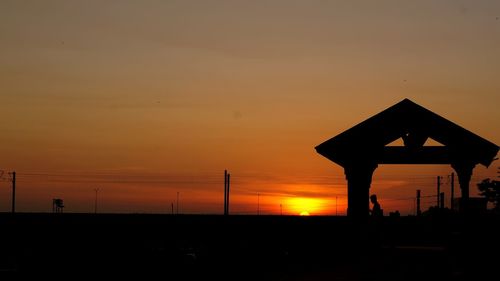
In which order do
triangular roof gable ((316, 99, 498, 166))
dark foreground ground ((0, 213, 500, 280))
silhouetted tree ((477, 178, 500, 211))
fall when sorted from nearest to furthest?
dark foreground ground ((0, 213, 500, 280)), triangular roof gable ((316, 99, 498, 166)), silhouetted tree ((477, 178, 500, 211))

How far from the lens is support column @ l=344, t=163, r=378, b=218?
23.0 metres

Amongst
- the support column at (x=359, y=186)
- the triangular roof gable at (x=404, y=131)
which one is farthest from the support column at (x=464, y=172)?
the support column at (x=359, y=186)

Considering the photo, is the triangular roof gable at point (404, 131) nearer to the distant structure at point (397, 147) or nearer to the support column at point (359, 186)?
the distant structure at point (397, 147)

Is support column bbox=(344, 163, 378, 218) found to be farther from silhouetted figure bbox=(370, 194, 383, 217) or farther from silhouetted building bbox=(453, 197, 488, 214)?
silhouetted building bbox=(453, 197, 488, 214)

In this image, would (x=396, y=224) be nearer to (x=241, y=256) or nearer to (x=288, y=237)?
(x=288, y=237)

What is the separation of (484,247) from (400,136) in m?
5.43

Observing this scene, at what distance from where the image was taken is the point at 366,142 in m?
22.8

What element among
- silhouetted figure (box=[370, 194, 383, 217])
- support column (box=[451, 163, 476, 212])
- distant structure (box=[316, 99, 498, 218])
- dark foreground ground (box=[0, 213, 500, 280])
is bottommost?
dark foreground ground (box=[0, 213, 500, 280])

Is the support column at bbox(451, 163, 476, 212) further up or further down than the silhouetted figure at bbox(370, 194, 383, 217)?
further up

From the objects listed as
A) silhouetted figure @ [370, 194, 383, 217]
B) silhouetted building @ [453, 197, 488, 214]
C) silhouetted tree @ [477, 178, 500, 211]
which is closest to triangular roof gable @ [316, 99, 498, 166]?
silhouetted building @ [453, 197, 488, 214]

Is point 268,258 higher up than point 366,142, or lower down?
lower down

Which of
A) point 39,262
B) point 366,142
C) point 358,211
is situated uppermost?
point 366,142

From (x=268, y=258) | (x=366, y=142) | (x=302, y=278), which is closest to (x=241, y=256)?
(x=268, y=258)

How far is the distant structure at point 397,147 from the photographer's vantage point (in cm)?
2266
